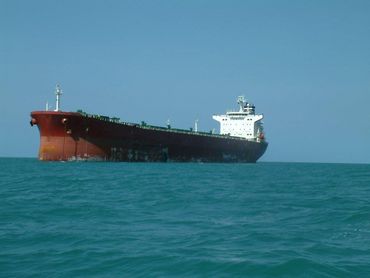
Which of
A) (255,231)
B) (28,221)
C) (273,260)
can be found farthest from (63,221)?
(273,260)

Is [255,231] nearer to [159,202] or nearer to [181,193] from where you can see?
[159,202]

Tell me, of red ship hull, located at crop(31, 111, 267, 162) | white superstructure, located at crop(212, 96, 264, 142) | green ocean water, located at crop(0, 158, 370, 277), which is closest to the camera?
green ocean water, located at crop(0, 158, 370, 277)

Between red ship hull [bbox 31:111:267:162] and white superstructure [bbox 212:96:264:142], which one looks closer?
red ship hull [bbox 31:111:267:162]

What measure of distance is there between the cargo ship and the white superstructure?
9.60m

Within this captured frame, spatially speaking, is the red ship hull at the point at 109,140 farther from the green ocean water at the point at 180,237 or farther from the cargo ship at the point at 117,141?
the green ocean water at the point at 180,237

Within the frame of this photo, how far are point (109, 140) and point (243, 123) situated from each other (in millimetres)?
30818

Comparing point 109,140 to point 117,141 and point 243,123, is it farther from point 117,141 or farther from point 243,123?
point 243,123

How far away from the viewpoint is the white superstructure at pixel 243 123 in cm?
6488

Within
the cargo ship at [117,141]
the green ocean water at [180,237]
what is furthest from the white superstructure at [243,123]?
the green ocean water at [180,237]

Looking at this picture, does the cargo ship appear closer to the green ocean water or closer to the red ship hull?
the red ship hull

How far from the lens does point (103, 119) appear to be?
38.9 metres

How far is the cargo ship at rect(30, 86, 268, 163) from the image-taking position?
37562 millimetres

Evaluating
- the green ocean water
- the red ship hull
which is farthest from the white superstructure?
the green ocean water

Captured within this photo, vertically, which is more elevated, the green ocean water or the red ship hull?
the red ship hull
